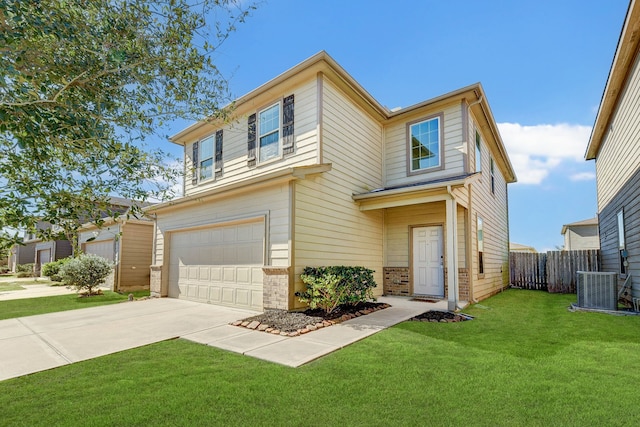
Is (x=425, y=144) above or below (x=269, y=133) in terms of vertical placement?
below

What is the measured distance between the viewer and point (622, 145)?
9.09 meters

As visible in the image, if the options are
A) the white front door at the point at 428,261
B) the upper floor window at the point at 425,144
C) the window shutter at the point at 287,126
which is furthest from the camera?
the upper floor window at the point at 425,144

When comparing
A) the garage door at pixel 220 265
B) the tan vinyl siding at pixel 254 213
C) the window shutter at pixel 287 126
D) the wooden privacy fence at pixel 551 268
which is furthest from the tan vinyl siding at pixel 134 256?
the wooden privacy fence at pixel 551 268

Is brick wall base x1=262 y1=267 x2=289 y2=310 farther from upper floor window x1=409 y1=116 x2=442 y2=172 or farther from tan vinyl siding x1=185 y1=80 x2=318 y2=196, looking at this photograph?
upper floor window x1=409 y1=116 x2=442 y2=172

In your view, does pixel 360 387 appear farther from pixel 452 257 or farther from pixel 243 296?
pixel 243 296

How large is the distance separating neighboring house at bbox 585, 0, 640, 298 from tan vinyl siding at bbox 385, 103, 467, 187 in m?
3.67

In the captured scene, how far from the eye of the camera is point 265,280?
23.6 ft

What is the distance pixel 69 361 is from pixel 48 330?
248cm

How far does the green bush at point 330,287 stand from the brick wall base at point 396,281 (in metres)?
2.83

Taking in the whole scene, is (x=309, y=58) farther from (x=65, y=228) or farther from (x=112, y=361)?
(x=112, y=361)

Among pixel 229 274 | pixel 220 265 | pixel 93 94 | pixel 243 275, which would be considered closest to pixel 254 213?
pixel 243 275

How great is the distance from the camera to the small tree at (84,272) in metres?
10.7

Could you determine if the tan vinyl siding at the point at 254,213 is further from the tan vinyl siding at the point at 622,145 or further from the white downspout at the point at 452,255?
the tan vinyl siding at the point at 622,145

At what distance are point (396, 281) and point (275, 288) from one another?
4.43m
